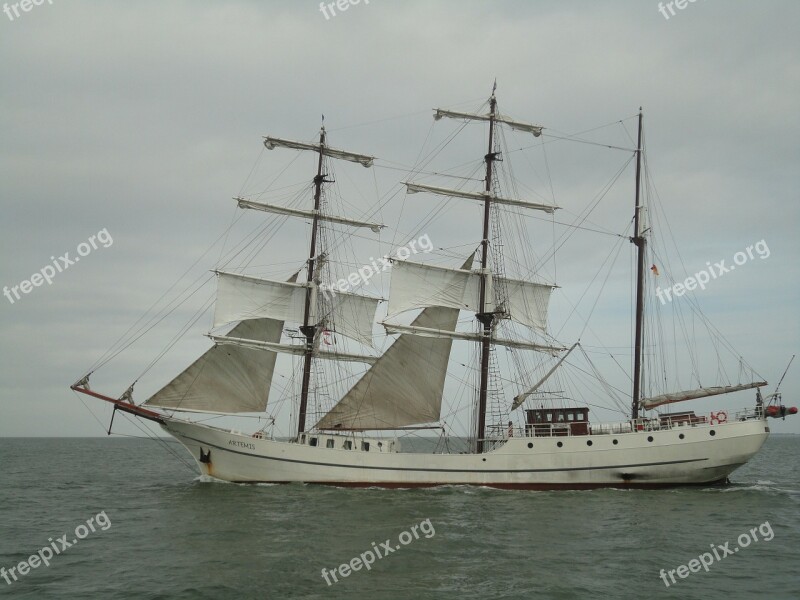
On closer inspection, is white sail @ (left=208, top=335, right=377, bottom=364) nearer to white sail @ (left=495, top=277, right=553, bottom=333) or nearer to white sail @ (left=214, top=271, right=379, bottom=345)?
white sail @ (left=214, top=271, right=379, bottom=345)

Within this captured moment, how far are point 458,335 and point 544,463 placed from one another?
27.8ft

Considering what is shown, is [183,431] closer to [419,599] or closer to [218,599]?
[218,599]

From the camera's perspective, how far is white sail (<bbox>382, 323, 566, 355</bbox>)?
112 ft

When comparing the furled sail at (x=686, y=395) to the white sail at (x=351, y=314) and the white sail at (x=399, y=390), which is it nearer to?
the white sail at (x=399, y=390)

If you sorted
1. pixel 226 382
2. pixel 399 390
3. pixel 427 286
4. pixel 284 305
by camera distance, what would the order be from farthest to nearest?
pixel 427 286 → pixel 284 305 → pixel 399 390 → pixel 226 382

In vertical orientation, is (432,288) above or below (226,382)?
above

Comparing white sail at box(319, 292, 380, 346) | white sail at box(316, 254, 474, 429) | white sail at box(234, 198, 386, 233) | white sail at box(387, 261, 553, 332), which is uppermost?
white sail at box(234, 198, 386, 233)

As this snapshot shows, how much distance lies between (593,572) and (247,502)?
49.0ft

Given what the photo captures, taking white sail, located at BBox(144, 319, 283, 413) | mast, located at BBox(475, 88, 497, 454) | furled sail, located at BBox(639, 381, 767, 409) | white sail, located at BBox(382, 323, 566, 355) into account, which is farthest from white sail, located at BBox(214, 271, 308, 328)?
furled sail, located at BBox(639, 381, 767, 409)

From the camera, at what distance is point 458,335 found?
35.3 meters

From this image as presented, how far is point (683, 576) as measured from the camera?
1647 centimetres

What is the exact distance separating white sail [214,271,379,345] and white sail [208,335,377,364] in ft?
3.87

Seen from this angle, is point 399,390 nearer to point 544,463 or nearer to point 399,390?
point 399,390

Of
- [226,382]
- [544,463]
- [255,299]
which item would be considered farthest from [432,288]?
[226,382]
